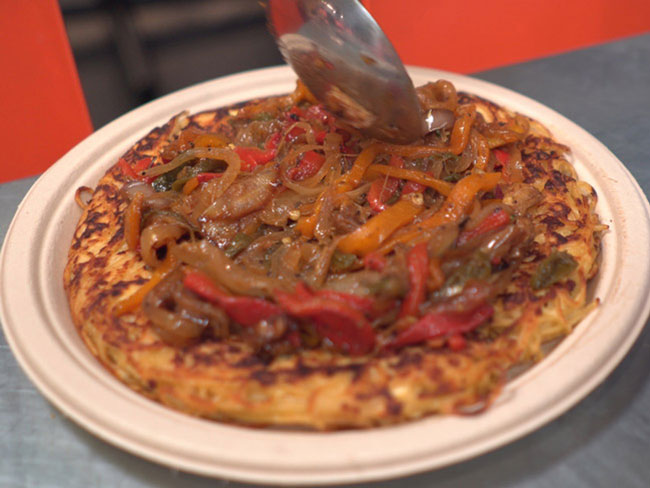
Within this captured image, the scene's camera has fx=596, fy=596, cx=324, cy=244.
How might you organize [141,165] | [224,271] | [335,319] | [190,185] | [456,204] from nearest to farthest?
[335,319], [224,271], [456,204], [190,185], [141,165]

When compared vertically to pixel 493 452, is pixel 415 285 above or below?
above

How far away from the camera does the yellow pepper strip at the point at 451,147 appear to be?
3.38m

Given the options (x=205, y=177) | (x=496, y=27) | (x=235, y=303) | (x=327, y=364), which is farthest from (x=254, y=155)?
(x=496, y=27)

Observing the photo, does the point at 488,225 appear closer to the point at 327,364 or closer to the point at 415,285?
the point at 415,285

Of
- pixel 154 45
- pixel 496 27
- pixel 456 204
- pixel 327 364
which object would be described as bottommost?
Answer: pixel 496 27

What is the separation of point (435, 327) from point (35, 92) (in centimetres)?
551

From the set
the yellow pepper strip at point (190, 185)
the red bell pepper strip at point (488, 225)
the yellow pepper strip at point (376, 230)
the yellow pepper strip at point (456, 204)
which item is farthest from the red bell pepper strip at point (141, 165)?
the red bell pepper strip at point (488, 225)

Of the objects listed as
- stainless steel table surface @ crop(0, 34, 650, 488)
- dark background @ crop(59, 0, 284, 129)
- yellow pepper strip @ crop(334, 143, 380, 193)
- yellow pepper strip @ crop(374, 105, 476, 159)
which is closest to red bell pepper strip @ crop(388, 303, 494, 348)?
stainless steel table surface @ crop(0, 34, 650, 488)

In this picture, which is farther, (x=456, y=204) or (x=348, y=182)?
(x=348, y=182)

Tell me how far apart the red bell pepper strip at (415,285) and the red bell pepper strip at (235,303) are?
57 centimetres

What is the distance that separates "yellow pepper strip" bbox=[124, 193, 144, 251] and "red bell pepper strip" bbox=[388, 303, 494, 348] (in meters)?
1.52

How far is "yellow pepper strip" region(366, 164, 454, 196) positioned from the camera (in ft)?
10.5

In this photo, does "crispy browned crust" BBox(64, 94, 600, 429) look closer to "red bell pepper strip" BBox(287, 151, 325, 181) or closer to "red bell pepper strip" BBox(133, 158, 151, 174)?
"red bell pepper strip" BBox(133, 158, 151, 174)

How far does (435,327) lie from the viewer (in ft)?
8.50
